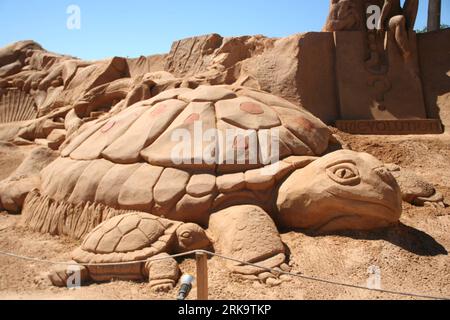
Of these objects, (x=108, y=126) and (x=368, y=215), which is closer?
(x=368, y=215)

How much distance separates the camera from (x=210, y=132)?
4.07m

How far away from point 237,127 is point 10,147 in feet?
19.1

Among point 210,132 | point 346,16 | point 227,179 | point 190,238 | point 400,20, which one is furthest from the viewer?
point 346,16

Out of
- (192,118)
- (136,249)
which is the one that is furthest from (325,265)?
(192,118)

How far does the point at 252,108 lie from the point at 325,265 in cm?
190

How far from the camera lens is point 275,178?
381 cm

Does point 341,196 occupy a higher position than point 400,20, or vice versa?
point 400,20

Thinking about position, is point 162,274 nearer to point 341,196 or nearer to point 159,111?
point 341,196

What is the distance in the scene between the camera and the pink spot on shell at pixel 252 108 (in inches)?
171

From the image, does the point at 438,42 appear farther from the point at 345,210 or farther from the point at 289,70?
the point at 345,210

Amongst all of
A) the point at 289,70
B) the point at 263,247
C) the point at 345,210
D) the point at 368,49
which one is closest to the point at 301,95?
the point at 289,70

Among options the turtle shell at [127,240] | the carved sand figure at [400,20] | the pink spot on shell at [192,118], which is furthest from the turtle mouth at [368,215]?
the carved sand figure at [400,20]

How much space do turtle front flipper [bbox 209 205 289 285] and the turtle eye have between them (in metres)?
0.71

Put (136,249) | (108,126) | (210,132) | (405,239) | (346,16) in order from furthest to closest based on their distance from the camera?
(346,16) → (108,126) → (210,132) → (405,239) → (136,249)
